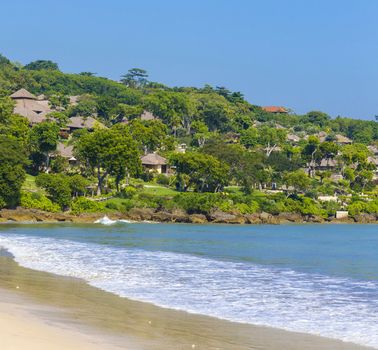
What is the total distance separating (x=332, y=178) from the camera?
92.8 meters

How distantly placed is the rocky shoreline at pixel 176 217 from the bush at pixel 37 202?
0.78 meters

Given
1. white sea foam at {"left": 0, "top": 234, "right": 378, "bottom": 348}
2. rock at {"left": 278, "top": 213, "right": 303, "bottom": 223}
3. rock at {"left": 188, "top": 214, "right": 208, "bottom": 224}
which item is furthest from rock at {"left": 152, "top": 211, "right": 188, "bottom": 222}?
white sea foam at {"left": 0, "top": 234, "right": 378, "bottom": 348}

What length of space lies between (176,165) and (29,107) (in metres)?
25.7

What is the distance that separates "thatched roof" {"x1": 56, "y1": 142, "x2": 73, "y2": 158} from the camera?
75875 mm

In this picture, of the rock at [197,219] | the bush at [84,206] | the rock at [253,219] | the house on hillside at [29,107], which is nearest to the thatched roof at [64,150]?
the house on hillside at [29,107]

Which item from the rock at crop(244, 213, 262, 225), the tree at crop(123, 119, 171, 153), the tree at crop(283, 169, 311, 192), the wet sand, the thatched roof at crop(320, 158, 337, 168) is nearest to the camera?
the wet sand

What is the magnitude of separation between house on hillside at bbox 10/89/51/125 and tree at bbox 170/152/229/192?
1876 cm

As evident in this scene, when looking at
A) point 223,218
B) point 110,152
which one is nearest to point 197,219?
point 223,218

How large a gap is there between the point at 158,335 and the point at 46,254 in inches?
662

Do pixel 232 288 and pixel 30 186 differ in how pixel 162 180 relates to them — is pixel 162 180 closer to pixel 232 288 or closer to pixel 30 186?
pixel 30 186

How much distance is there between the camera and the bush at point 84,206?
64.1 metres

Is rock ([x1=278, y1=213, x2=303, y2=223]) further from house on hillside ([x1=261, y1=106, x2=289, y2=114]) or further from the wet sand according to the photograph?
house on hillside ([x1=261, y1=106, x2=289, y2=114])

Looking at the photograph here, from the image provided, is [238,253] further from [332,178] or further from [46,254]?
[332,178]

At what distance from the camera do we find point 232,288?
2016 cm
